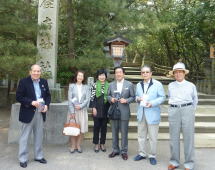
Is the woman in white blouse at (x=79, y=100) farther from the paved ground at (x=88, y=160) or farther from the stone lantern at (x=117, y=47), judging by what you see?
the stone lantern at (x=117, y=47)

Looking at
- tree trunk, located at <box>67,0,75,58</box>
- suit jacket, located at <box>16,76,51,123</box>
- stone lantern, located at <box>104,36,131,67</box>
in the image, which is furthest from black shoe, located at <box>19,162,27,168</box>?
tree trunk, located at <box>67,0,75,58</box>

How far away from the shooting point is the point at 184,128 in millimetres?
4738

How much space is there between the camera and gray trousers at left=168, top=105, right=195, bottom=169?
4.71 metres

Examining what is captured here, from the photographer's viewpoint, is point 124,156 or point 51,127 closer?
point 124,156

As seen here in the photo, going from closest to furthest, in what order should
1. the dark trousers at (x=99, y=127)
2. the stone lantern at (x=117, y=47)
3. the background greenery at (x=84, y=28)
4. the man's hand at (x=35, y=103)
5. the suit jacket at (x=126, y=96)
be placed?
the man's hand at (x=35, y=103)
the suit jacket at (x=126, y=96)
the dark trousers at (x=99, y=127)
the background greenery at (x=84, y=28)
the stone lantern at (x=117, y=47)

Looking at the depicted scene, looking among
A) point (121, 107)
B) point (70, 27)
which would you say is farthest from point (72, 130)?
point (70, 27)

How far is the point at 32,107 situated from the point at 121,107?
156cm

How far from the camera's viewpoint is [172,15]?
1254 centimetres

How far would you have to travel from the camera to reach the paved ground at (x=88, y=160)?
4961 mm

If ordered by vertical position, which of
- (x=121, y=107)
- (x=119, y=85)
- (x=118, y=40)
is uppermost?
(x=118, y=40)

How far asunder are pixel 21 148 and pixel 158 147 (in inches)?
113

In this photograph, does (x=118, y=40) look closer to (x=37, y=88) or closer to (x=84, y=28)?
(x=84, y=28)

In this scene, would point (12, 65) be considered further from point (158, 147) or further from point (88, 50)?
point (158, 147)

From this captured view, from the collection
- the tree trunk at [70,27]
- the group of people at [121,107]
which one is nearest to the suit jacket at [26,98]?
the group of people at [121,107]
